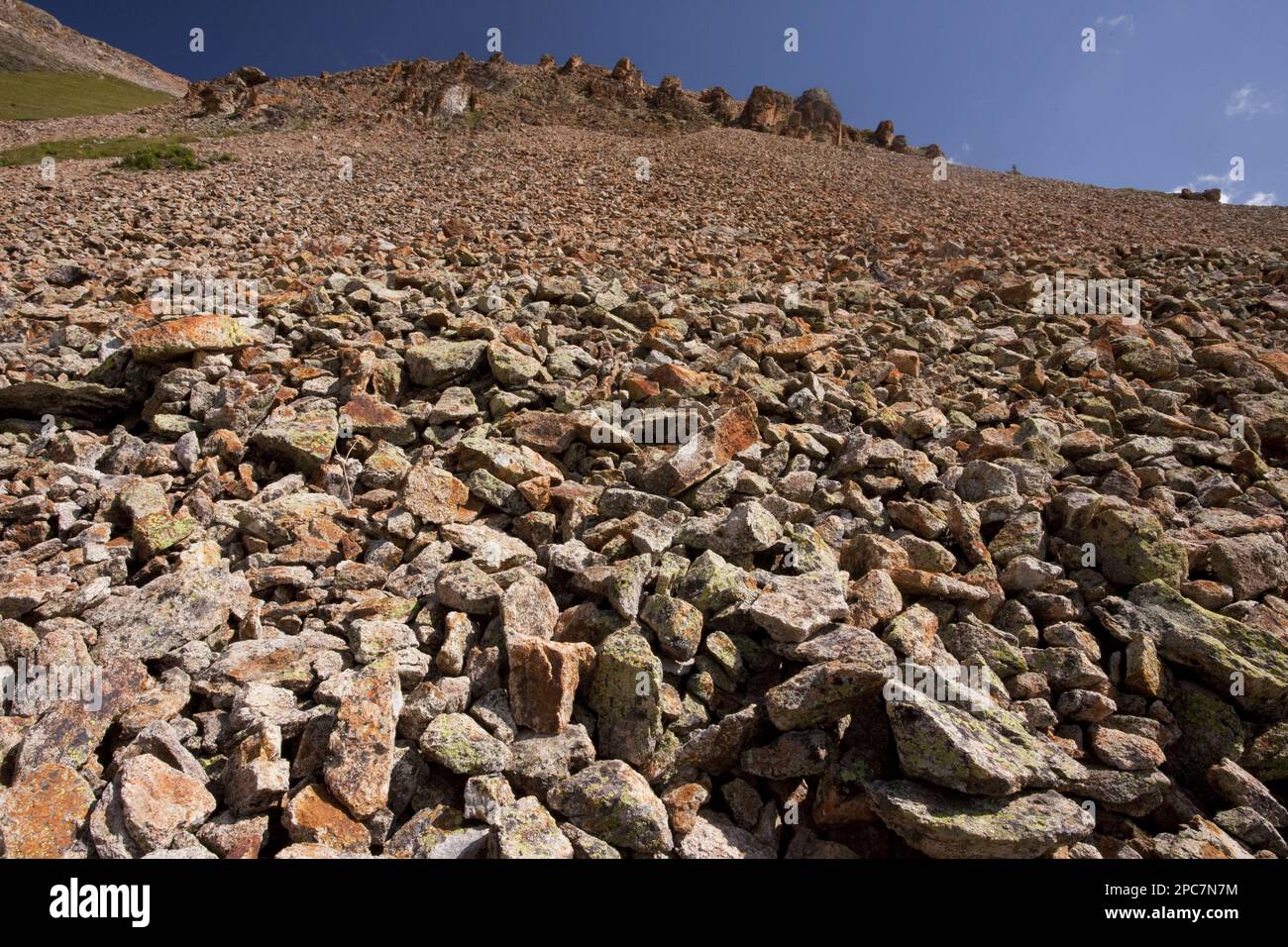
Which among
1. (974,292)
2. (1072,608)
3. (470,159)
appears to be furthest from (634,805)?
(470,159)

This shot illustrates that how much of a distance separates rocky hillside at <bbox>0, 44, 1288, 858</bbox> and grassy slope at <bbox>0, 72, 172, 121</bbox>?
5150 centimetres

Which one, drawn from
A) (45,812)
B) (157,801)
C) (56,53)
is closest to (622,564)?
(157,801)

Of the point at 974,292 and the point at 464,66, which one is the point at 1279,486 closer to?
the point at 974,292

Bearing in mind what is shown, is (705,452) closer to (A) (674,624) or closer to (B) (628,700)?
(A) (674,624)

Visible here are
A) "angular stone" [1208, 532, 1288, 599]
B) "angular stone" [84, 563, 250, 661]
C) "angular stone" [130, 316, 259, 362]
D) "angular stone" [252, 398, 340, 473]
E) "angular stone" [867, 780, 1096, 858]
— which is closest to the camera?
"angular stone" [867, 780, 1096, 858]

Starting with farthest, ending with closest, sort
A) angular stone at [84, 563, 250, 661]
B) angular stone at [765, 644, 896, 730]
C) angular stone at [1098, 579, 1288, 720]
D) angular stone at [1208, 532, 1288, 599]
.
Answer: angular stone at [1208, 532, 1288, 599], angular stone at [1098, 579, 1288, 720], angular stone at [84, 563, 250, 661], angular stone at [765, 644, 896, 730]

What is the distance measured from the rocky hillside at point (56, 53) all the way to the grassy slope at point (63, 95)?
339 centimetres

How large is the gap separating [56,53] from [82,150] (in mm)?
82661

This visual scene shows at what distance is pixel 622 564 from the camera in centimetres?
415

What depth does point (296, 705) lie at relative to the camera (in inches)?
130

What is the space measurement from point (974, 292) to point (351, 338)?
10.7 m

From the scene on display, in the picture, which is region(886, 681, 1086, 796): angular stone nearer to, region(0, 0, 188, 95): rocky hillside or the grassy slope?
the grassy slope

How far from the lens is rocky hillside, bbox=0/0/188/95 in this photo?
6919 centimetres

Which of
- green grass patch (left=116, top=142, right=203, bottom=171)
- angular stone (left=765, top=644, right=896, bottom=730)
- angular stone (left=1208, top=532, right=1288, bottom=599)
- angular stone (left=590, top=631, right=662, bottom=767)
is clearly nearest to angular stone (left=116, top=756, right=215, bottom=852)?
angular stone (left=590, top=631, right=662, bottom=767)
